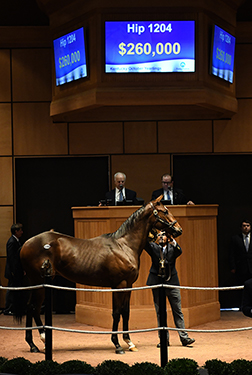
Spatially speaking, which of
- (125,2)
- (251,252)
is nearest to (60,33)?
(125,2)

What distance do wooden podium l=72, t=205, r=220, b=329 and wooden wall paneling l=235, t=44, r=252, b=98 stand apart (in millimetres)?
2835

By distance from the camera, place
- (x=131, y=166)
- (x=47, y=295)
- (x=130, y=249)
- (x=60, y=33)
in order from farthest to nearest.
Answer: (x=131, y=166) < (x=60, y=33) < (x=130, y=249) < (x=47, y=295)

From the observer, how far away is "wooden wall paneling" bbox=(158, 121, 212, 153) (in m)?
10.0

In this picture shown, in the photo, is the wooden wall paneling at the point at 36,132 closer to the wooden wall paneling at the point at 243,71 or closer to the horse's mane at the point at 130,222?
the wooden wall paneling at the point at 243,71

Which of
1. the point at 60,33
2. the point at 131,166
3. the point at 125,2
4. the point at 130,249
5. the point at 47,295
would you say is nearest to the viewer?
the point at 47,295

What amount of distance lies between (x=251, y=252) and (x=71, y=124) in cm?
415

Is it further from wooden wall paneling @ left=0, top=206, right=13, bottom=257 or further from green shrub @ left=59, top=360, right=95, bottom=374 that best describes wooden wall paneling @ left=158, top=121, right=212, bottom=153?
green shrub @ left=59, top=360, right=95, bottom=374

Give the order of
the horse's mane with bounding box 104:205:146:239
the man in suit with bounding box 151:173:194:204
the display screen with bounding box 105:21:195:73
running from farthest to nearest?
the man in suit with bounding box 151:173:194:204, the display screen with bounding box 105:21:195:73, the horse's mane with bounding box 104:205:146:239

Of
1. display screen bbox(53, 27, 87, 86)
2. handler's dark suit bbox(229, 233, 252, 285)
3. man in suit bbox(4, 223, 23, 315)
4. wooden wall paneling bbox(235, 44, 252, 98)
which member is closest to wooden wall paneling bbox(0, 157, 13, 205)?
man in suit bbox(4, 223, 23, 315)

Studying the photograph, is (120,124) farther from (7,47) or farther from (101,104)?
(7,47)

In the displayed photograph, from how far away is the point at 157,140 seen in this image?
1002 centimetres

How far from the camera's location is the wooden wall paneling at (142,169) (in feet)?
32.8

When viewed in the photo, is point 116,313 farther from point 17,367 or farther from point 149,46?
point 149,46

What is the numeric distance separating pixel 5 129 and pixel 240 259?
5083 mm
